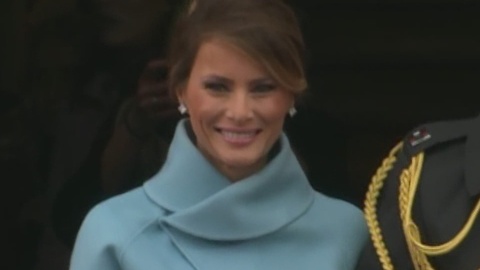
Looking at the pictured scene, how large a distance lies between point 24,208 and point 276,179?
2.68 feet

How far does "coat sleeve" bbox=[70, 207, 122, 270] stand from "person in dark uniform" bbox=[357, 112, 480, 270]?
0.34 meters

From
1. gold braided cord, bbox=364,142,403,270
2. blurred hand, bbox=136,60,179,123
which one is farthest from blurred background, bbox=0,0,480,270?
gold braided cord, bbox=364,142,403,270

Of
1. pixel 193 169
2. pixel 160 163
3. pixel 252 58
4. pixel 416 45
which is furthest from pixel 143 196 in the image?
pixel 416 45

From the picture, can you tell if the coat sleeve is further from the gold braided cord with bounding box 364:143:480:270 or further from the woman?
the gold braided cord with bounding box 364:143:480:270

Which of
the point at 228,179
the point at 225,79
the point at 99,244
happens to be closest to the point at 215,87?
the point at 225,79

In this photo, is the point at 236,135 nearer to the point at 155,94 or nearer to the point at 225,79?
the point at 225,79

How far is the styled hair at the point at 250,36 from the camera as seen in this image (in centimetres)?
273

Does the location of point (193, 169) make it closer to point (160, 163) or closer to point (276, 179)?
point (276, 179)

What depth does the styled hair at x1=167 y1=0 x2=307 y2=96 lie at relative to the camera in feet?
8.95

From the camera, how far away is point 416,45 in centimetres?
345

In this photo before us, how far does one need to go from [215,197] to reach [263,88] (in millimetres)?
163

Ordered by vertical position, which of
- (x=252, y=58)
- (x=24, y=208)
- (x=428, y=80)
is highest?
(x=252, y=58)

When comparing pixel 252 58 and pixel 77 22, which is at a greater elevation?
pixel 252 58

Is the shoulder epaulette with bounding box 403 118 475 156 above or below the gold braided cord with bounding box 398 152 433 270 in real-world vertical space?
above
